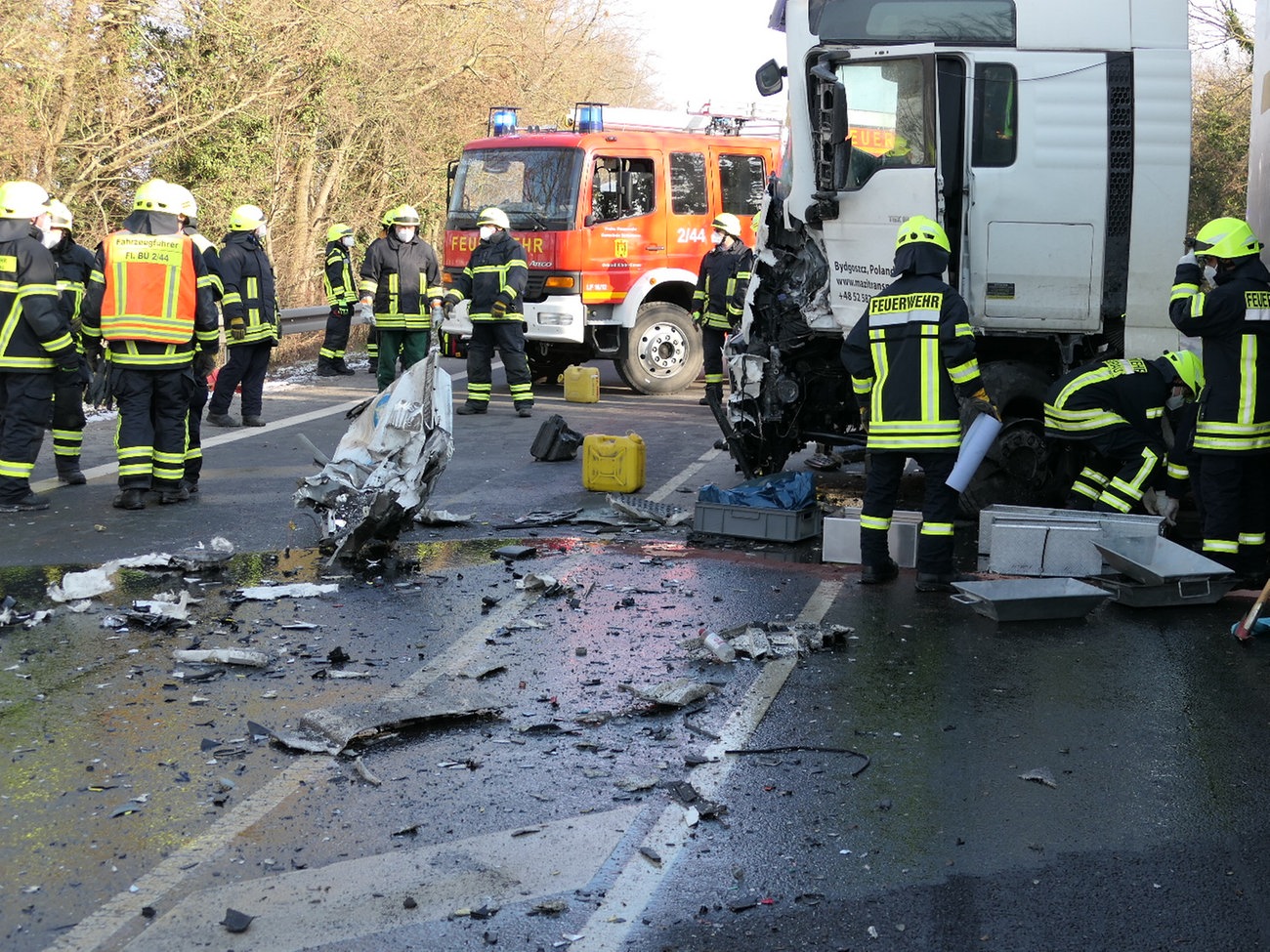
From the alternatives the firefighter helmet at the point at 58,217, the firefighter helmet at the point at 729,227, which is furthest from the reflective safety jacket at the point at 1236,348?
the firefighter helmet at the point at 58,217

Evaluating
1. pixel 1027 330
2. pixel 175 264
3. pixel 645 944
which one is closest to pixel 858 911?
pixel 645 944

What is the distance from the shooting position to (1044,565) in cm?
723

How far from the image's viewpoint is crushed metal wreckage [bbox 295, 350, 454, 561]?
24.6ft

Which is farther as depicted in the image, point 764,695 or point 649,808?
point 764,695

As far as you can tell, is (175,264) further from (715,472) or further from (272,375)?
(272,375)

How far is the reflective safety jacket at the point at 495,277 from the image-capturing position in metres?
13.5

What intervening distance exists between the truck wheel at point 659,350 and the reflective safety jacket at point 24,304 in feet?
25.5

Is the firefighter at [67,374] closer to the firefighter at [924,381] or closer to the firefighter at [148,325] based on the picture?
the firefighter at [148,325]

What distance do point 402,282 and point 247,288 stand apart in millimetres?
1820

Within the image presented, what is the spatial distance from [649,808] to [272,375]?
14182 millimetres

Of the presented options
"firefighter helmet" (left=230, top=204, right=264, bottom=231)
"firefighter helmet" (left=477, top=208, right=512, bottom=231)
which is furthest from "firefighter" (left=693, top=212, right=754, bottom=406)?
"firefighter helmet" (left=230, top=204, right=264, bottom=231)

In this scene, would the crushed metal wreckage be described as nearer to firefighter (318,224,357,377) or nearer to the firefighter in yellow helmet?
the firefighter in yellow helmet

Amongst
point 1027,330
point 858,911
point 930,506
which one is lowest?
point 858,911

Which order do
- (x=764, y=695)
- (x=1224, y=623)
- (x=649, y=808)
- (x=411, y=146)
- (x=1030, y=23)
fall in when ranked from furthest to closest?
(x=411, y=146), (x=1030, y=23), (x=1224, y=623), (x=764, y=695), (x=649, y=808)
